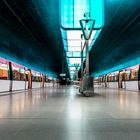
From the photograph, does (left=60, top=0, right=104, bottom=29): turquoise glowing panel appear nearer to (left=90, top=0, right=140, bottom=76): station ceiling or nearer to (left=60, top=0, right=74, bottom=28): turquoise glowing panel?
(left=60, top=0, right=74, bottom=28): turquoise glowing panel

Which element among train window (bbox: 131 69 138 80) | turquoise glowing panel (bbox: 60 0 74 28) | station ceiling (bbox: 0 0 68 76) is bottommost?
train window (bbox: 131 69 138 80)

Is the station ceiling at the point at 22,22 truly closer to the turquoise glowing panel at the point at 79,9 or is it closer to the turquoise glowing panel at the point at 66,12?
the turquoise glowing panel at the point at 66,12

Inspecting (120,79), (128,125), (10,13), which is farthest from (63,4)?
(120,79)

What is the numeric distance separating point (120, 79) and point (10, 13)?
63.5 feet

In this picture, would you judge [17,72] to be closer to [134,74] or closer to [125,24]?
[134,74]

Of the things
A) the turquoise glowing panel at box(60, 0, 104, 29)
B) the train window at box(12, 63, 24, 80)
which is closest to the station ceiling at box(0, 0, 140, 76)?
the turquoise glowing panel at box(60, 0, 104, 29)

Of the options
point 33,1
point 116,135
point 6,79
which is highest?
point 33,1

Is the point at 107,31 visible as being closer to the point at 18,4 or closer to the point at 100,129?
the point at 18,4

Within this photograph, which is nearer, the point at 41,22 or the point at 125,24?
the point at 41,22

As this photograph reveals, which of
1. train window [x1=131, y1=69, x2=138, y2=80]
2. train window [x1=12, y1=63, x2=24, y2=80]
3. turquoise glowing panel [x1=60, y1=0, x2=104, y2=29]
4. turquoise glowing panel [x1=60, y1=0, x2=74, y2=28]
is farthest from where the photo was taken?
train window [x1=131, y1=69, x2=138, y2=80]

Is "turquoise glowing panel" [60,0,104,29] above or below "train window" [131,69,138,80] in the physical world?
above

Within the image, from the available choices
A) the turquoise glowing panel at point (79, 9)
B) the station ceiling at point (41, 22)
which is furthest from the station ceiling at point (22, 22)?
the turquoise glowing panel at point (79, 9)

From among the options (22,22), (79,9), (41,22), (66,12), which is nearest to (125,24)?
(79,9)

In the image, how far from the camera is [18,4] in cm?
1827
